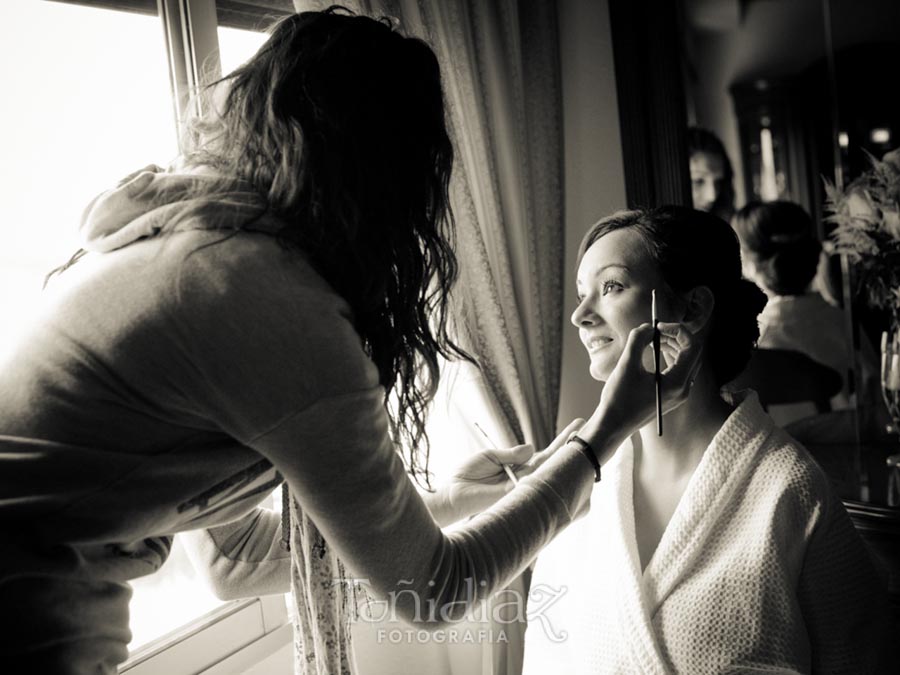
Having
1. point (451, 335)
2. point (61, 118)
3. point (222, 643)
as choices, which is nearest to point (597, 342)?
point (451, 335)

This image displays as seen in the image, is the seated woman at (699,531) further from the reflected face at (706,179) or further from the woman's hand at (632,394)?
the reflected face at (706,179)

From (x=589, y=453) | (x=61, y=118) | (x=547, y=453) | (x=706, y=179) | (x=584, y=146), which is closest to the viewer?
(x=589, y=453)

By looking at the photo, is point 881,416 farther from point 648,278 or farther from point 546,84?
point 546,84

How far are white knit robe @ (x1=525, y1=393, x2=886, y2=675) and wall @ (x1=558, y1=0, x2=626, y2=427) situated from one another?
92 centimetres

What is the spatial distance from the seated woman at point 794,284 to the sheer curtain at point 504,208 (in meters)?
0.48

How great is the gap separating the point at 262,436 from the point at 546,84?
1.62 m

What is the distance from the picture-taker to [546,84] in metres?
2.15

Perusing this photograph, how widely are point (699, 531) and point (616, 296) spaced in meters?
0.38

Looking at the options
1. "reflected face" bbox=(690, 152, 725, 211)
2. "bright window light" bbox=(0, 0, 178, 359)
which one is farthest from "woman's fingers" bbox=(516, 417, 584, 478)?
"reflected face" bbox=(690, 152, 725, 211)


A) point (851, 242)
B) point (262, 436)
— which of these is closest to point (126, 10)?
point (262, 436)

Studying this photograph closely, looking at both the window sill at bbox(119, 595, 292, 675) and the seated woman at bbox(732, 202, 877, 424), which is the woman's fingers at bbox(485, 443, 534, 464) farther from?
the seated woman at bbox(732, 202, 877, 424)

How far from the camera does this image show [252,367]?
0.76 meters

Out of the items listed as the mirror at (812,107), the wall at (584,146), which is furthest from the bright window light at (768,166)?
the wall at (584,146)

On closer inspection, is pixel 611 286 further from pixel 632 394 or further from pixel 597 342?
pixel 632 394
